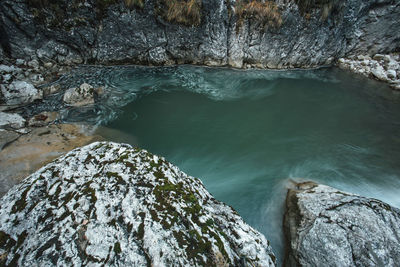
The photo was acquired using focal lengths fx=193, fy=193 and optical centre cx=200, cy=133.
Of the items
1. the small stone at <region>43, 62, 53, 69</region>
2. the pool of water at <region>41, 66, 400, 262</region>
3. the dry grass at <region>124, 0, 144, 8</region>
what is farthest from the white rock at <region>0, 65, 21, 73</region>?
the dry grass at <region>124, 0, 144, 8</region>

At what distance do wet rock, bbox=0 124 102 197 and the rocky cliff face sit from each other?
5113 mm

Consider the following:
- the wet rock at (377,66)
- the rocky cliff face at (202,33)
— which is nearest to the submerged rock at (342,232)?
the rocky cliff face at (202,33)

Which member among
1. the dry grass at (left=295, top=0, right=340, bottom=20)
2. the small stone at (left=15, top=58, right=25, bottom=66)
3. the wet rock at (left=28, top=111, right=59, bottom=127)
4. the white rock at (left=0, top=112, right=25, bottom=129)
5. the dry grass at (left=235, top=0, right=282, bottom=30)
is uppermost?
the dry grass at (left=295, top=0, right=340, bottom=20)

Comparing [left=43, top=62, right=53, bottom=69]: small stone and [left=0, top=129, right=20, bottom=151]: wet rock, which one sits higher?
[left=43, top=62, right=53, bottom=69]: small stone

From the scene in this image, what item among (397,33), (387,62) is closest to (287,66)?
(387,62)

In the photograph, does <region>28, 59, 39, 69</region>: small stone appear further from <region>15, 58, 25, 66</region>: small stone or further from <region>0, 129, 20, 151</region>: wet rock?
<region>0, 129, 20, 151</region>: wet rock

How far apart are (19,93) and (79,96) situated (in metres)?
1.86

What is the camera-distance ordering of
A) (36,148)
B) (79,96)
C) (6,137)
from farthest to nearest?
(79,96), (6,137), (36,148)

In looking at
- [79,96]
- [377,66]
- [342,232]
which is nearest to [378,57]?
[377,66]

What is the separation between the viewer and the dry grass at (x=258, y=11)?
31.0 ft

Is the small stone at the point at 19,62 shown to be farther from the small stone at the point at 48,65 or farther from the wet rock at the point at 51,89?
the wet rock at the point at 51,89

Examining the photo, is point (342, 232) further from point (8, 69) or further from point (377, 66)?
point (377, 66)

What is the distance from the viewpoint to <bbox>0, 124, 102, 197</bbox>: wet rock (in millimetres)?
4102

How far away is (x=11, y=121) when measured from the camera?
18.3ft
